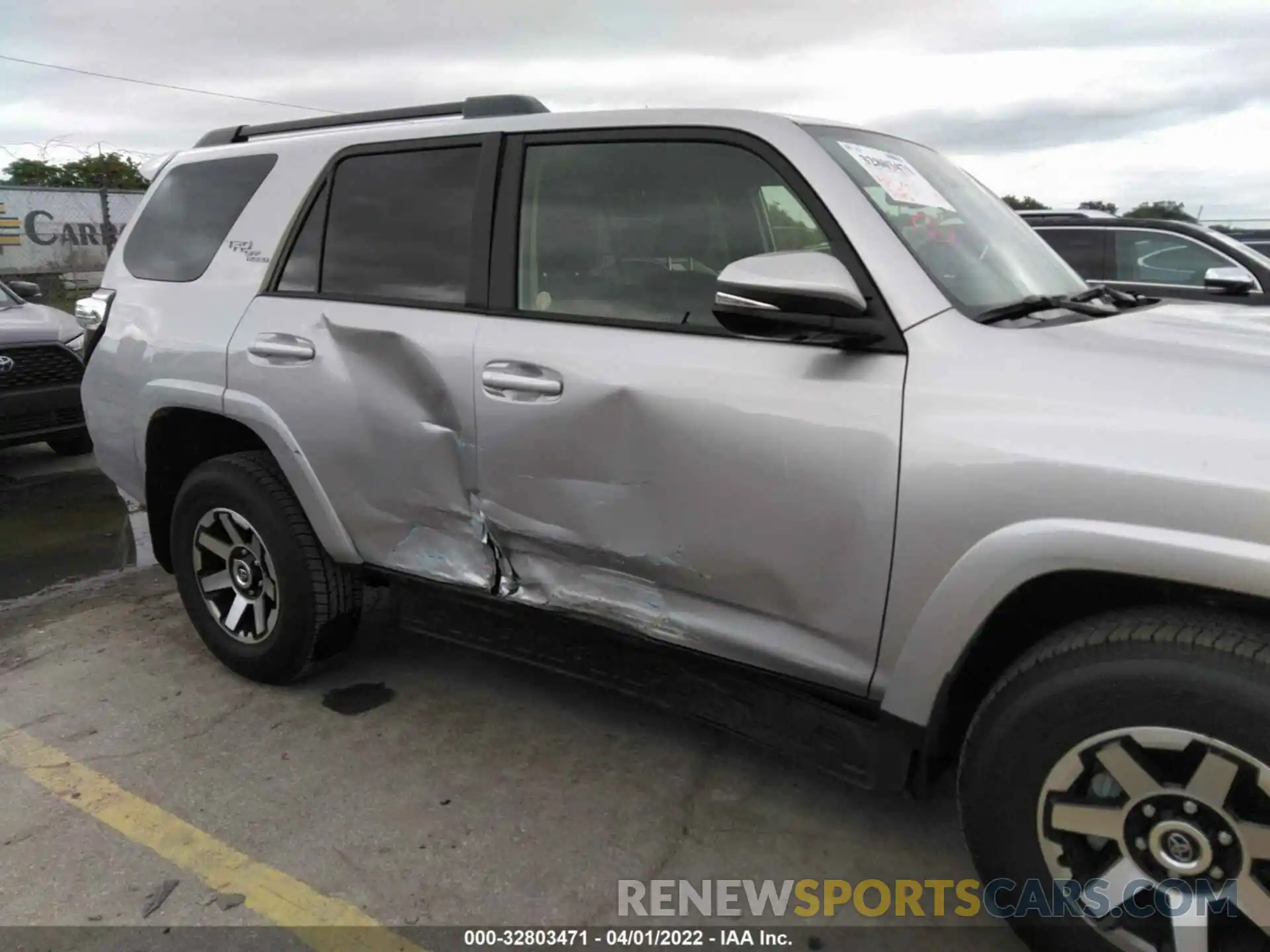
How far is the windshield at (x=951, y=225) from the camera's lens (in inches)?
91.7

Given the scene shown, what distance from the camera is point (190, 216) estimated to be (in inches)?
143

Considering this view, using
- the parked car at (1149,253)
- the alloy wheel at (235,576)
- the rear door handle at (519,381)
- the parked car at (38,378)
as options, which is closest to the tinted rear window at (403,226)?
the rear door handle at (519,381)

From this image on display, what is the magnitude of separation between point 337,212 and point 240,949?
2.23 metres

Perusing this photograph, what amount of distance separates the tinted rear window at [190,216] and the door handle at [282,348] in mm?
509

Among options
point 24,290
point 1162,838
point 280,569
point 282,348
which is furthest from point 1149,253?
point 24,290

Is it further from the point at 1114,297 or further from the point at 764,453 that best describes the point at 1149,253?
the point at 764,453

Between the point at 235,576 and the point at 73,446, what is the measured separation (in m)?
5.02

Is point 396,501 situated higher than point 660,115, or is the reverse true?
point 660,115

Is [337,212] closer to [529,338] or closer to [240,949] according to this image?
[529,338]

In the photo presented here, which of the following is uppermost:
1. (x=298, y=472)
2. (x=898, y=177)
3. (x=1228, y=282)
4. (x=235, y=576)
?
(x=898, y=177)

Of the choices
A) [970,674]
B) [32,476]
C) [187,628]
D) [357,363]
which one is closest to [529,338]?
[357,363]

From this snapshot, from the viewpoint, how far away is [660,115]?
8.56 ft

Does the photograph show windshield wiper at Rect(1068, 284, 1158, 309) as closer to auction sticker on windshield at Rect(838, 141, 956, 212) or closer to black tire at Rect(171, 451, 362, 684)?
auction sticker on windshield at Rect(838, 141, 956, 212)

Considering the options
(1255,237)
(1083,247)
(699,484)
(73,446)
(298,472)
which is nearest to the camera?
(699,484)
